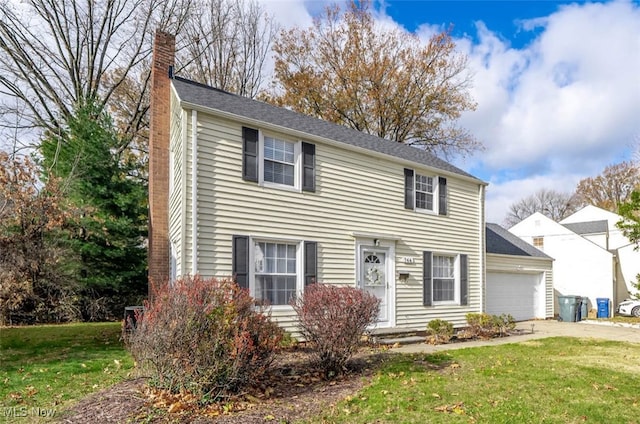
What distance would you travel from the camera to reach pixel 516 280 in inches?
640

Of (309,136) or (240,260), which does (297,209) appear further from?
(240,260)

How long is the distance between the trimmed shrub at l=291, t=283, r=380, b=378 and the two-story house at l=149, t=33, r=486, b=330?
2.65m

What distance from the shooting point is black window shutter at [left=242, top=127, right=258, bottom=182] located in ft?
29.9

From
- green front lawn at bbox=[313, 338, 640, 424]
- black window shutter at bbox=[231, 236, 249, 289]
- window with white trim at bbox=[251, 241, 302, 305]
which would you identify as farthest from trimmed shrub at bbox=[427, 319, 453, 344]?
black window shutter at bbox=[231, 236, 249, 289]

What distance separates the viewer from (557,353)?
8.84 meters

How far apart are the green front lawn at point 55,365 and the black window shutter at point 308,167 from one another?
17.2 ft

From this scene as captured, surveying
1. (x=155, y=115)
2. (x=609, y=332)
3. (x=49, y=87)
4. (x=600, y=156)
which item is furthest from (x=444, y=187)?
(x=600, y=156)

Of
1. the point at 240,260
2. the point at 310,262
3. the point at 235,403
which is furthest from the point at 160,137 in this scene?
the point at 235,403

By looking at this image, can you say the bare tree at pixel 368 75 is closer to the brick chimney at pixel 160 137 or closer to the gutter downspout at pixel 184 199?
the brick chimney at pixel 160 137

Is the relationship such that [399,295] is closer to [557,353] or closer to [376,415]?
[557,353]

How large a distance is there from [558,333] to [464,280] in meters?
3.08

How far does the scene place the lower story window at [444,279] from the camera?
41.3ft

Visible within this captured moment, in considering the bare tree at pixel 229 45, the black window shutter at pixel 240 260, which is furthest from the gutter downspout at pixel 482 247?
the bare tree at pixel 229 45

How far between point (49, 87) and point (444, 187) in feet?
59.3
